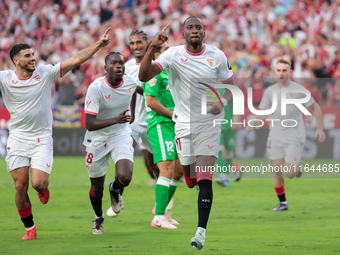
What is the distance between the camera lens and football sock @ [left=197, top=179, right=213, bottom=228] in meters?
5.30

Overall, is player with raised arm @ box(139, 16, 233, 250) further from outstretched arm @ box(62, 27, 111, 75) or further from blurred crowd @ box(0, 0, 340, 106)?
blurred crowd @ box(0, 0, 340, 106)

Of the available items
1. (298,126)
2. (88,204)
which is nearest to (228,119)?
(298,126)

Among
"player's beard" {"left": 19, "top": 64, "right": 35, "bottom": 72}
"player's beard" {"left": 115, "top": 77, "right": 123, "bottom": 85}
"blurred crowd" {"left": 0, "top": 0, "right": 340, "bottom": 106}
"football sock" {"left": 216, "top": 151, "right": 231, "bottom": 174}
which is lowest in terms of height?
"football sock" {"left": 216, "top": 151, "right": 231, "bottom": 174}

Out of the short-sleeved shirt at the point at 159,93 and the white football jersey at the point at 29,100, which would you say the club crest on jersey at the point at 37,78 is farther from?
the short-sleeved shirt at the point at 159,93

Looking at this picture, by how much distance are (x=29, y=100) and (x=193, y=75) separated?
2.04 m

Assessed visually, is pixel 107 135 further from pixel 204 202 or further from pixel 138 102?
pixel 138 102

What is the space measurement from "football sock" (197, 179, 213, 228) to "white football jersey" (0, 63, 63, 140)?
7.15 ft

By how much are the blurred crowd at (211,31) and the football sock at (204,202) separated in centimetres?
1020

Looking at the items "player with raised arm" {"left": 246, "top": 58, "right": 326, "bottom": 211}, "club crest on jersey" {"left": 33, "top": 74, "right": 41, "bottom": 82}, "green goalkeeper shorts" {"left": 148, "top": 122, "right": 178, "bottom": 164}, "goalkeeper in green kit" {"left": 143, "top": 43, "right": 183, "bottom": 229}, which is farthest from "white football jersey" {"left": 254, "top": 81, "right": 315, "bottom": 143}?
"club crest on jersey" {"left": 33, "top": 74, "right": 41, "bottom": 82}

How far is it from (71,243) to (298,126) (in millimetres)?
4690

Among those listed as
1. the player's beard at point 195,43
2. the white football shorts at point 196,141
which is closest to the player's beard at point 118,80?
the white football shorts at point 196,141

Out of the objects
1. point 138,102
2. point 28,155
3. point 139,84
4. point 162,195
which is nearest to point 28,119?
point 28,155

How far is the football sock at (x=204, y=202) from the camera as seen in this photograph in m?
5.30

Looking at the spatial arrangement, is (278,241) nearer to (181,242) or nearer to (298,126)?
(181,242)
